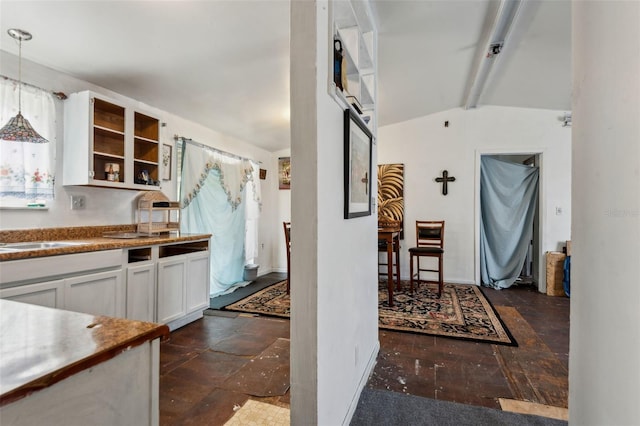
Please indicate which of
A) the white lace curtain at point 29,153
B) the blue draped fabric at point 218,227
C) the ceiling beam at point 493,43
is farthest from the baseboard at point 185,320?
the ceiling beam at point 493,43

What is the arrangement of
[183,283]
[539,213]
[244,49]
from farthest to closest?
[539,213]
[183,283]
[244,49]

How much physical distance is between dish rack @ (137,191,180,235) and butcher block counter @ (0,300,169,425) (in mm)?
2376

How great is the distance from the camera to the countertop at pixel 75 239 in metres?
1.84

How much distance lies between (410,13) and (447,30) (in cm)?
48

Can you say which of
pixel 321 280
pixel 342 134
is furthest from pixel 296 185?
pixel 342 134

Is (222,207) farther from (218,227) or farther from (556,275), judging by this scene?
(556,275)

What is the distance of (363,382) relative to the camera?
1.97 meters

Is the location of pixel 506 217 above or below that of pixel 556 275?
above

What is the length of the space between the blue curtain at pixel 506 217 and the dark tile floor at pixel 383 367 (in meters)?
1.58

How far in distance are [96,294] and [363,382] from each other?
6.35ft

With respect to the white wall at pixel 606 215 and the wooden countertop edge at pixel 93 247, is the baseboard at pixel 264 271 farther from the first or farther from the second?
the white wall at pixel 606 215

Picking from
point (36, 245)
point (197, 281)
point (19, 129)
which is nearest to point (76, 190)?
point (36, 245)

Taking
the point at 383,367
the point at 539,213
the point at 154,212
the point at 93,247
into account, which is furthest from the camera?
the point at 539,213

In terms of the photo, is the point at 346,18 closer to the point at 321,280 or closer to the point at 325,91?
the point at 325,91
